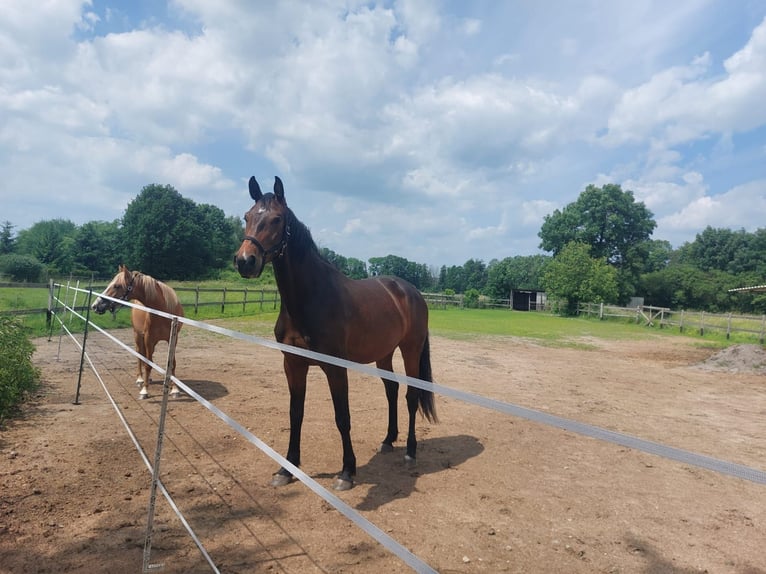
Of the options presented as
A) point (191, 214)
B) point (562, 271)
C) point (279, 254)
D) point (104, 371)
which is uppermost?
point (191, 214)

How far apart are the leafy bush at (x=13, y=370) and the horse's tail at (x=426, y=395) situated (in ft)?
14.9

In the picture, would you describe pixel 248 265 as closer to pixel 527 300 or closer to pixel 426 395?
A: pixel 426 395

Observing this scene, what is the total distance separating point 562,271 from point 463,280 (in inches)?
2469

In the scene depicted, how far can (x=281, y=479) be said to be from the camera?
354 centimetres

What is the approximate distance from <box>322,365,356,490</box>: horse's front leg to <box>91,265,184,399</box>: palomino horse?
3683 mm

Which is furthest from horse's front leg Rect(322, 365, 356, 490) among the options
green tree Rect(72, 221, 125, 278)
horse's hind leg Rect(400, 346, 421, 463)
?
green tree Rect(72, 221, 125, 278)

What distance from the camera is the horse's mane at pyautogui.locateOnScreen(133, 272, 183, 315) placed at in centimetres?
652

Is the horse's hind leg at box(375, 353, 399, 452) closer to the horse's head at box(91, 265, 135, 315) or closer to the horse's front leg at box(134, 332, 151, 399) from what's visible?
the horse's front leg at box(134, 332, 151, 399)

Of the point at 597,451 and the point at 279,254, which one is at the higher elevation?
the point at 279,254

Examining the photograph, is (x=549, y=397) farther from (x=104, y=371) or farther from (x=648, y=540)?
(x=104, y=371)

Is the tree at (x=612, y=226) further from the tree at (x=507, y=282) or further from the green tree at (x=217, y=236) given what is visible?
the green tree at (x=217, y=236)

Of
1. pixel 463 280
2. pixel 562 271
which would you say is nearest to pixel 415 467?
pixel 562 271

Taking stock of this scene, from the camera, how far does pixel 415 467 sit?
412 cm

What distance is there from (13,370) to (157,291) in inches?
78.2
